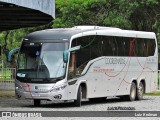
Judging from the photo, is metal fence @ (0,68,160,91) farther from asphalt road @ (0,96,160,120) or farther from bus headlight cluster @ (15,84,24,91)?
bus headlight cluster @ (15,84,24,91)

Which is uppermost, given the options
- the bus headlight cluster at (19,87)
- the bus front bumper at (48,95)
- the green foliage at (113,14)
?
the green foliage at (113,14)

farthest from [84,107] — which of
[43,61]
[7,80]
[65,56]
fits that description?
[7,80]

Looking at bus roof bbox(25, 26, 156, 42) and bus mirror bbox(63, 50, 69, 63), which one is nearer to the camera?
bus mirror bbox(63, 50, 69, 63)

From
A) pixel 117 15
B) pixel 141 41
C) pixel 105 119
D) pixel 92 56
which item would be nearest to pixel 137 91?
pixel 141 41

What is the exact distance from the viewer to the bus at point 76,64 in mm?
24984

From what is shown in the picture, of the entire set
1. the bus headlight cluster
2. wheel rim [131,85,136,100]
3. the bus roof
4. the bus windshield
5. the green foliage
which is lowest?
wheel rim [131,85,136,100]

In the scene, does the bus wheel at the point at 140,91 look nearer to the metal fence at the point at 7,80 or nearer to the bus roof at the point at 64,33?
the bus roof at the point at 64,33

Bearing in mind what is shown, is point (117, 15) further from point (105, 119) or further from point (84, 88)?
point (105, 119)

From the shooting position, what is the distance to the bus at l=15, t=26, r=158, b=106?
984 inches

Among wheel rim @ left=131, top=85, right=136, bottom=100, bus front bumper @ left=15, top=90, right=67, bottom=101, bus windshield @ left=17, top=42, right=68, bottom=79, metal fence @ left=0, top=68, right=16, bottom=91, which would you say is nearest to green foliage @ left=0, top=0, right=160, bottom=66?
metal fence @ left=0, top=68, right=16, bottom=91

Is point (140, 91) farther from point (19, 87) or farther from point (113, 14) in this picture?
point (113, 14)

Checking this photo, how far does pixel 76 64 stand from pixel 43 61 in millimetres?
1400

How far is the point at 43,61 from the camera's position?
82.7 feet

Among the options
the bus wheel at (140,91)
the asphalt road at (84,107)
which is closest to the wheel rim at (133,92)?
the bus wheel at (140,91)
